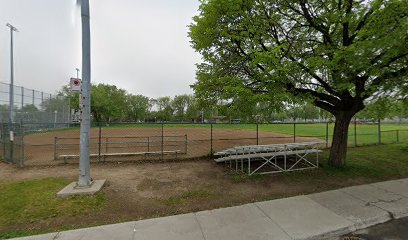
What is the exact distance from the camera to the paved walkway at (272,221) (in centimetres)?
396

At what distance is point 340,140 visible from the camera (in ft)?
28.1

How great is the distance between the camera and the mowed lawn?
15.4 ft

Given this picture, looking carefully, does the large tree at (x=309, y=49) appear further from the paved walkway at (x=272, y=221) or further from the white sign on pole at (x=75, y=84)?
the white sign on pole at (x=75, y=84)

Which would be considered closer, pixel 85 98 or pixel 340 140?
pixel 85 98

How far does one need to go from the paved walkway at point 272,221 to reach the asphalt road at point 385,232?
135 millimetres

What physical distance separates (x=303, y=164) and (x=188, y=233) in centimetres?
699

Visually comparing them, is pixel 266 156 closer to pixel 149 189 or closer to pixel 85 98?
pixel 149 189

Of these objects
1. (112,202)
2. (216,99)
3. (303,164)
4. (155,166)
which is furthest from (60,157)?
(303,164)

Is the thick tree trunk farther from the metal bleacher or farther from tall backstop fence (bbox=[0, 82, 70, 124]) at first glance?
tall backstop fence (bbox=[0, 82, 70, 124])

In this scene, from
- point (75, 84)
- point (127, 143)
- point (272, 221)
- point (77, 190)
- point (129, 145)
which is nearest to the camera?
point (272, 221)

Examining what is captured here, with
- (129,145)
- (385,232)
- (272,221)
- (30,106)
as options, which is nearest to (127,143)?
(129,145)

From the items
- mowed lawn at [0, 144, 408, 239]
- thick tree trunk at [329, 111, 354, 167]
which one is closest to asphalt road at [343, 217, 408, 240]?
mowed lawn at [0, 144, 408, 239]

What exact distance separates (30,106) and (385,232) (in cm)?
3458

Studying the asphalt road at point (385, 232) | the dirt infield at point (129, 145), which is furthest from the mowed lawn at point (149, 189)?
the asphalt road at point (385, 232)
